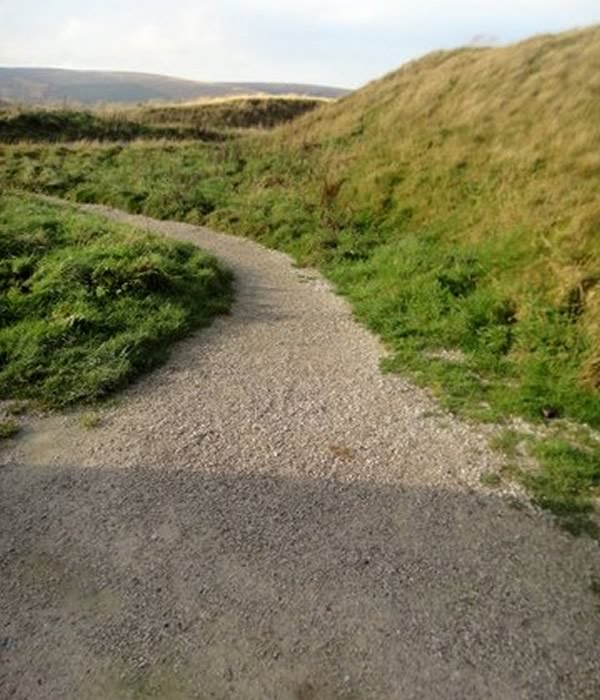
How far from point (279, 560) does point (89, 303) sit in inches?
274

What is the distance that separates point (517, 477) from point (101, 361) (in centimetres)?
613

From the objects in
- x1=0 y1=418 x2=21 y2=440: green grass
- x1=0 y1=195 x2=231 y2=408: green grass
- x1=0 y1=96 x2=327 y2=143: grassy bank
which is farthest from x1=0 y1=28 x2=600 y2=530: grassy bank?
x1=0 y1=96 x2=327 y2=143: grassy bank

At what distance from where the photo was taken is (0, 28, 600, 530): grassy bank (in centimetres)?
988

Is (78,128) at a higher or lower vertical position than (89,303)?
lower

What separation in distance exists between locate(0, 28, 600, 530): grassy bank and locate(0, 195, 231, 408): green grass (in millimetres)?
3312

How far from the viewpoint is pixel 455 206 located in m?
17.0

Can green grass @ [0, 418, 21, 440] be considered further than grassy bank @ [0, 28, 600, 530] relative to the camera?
No

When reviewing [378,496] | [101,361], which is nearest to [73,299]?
[101,361]

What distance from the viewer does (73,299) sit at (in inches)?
473

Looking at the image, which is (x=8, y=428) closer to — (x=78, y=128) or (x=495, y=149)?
(x=495, y=149)

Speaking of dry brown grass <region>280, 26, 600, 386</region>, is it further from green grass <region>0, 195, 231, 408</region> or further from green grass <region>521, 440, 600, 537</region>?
green grass <region>0, 195, 231, 408</region>

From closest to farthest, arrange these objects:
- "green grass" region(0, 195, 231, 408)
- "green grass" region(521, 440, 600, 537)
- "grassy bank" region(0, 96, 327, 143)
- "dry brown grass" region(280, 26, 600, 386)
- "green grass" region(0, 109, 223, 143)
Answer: "green grass" region(521, 440, 600, 537) < "green grass" region(0, 195, 231, 408) < "dry brown grass" region(280, 26, 600, 386) < "green grass" region(0, 109, 223, 143) < "grassy bank" region(0, 96, 327, 143)

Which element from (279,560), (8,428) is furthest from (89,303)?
(279,560)

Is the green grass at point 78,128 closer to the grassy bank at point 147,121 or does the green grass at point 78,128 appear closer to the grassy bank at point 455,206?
the grassy bank at point 147,121
